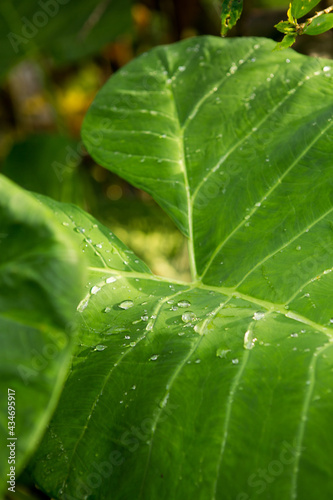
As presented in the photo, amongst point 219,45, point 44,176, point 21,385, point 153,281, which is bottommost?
point 44,176

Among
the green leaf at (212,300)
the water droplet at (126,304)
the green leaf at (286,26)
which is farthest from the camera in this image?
the water droplet at (126,304)

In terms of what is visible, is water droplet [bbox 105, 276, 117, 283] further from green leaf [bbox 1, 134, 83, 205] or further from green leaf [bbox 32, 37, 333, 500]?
green leaf [bbox 1, 134, 83, 205]

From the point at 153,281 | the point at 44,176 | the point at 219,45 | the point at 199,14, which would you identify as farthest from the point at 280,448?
the point at 199,14

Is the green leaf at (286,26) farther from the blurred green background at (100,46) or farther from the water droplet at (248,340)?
the blurred green background at (100,46)

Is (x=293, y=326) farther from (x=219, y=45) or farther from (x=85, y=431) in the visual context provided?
(x=219, y=45)

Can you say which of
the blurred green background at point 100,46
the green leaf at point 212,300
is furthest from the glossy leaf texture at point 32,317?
the blurred green background at point 100,46

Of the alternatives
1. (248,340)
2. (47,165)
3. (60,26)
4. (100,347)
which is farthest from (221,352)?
Answer: (60,26)
